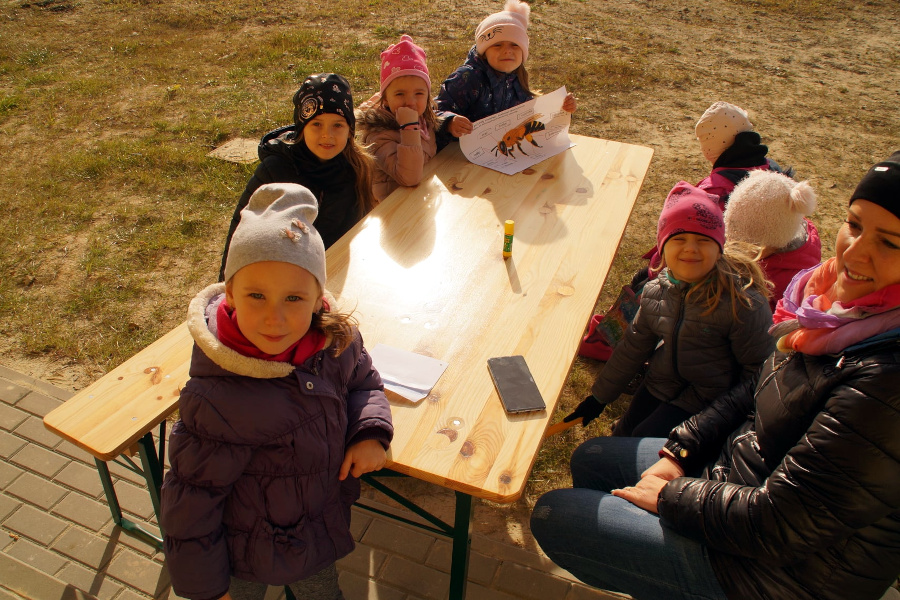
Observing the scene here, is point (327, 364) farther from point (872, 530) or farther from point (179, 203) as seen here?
point (179, 203)

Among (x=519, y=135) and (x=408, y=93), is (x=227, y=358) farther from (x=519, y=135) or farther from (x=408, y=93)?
(x=519, y=135)

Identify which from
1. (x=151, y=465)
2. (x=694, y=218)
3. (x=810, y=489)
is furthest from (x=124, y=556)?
(x=694, y=218)

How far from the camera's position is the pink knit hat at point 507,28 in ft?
12.0

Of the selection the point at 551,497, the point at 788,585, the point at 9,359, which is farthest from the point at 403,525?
the point at 9,359

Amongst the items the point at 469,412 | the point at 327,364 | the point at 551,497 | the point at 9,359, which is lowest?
the point at 9,359

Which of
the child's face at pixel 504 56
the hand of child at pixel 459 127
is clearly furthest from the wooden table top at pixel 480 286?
the child's face at pixel 504 56

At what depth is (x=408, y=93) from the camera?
3270 mm

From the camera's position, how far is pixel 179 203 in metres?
4.89

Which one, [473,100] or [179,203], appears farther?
[179,203]

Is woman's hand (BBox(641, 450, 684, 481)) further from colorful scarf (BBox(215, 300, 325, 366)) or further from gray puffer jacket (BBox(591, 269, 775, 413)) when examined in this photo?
colorful scarf (BBox(215, 300, 325, 366))

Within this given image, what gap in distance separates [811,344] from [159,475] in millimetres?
2152

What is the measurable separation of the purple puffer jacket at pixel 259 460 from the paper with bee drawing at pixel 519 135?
1896 millimetres

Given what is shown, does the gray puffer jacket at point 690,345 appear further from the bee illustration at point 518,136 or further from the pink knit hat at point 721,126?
the bee illustration at point 518,136

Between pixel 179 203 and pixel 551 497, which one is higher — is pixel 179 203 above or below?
below
